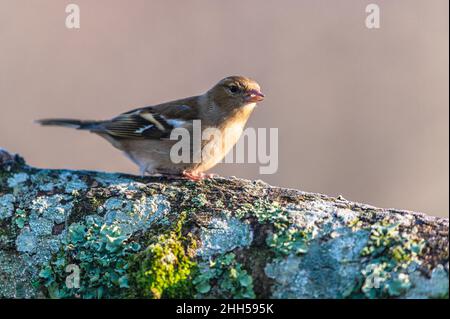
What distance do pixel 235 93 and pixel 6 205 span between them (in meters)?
2.73

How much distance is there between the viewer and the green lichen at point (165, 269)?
3473mm

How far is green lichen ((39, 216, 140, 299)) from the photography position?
3650 mm

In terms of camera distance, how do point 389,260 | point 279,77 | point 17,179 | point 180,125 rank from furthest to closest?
point 279,77 → point 180,125 → point 17,179 → point 389,260

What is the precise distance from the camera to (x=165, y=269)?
352cm

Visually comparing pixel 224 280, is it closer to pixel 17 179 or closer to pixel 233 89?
pixel 17 179

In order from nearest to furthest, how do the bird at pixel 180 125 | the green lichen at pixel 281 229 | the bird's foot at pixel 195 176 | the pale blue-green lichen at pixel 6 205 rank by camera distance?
the green lichen at pixel 281 229 → the pale blue-green lichen at pixel 6 205 → the bird's foot at pixel 195 176 → the bird at pixel 180 125

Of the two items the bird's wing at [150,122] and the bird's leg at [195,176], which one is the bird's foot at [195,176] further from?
the bird's wing at [150,122]

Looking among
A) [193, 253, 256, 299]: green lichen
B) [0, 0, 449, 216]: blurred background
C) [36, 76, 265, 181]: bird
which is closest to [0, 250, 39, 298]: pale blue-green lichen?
[193, 253, 256, 299]: green lichen

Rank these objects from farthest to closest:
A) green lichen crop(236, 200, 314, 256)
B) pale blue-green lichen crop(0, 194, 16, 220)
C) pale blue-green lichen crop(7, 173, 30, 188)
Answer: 1. pale blue-green lichen crop(7, 173, 30, 188)
2. pale blue-green lichen crop(0, 194, 16, 220)
3. green lichen crop(236, 200, 314, 256)

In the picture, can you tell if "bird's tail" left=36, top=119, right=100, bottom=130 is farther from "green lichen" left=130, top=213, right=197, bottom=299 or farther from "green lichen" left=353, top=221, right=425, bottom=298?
"green lichen" left=353, top=221, right=425, bottom=298

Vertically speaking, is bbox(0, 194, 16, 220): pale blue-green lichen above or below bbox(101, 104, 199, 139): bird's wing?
below

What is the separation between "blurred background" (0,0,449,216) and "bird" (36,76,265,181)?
2.75m

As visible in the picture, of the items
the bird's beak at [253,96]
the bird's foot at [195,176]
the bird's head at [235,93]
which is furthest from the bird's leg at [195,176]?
the bird's beak at [253,96]

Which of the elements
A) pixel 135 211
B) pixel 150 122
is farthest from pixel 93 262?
pixel 150 122
